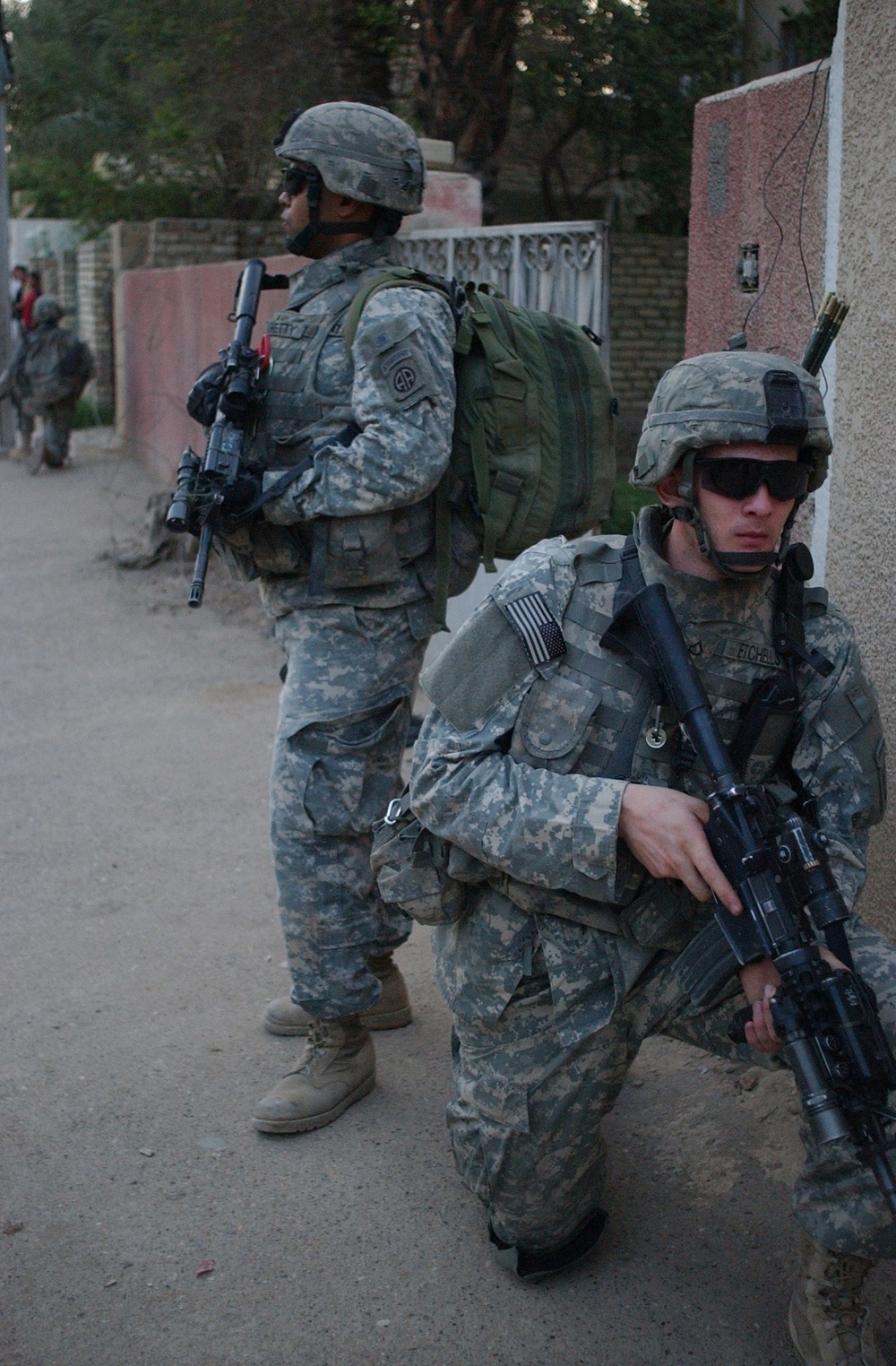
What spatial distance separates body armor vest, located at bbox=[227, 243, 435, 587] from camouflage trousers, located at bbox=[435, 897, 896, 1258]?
3.08 ft

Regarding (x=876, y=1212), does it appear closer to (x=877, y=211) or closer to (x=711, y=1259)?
(x=711, y=1259)

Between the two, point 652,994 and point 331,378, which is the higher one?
point 331,378

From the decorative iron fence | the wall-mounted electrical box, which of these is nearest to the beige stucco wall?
the wall-mounted electrical box

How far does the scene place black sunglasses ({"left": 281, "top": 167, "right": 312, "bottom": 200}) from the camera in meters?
3.20

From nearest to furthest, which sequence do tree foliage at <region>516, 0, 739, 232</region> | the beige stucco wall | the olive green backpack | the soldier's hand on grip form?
the soldier's hand on grip
the beige stucco wall
the olive green backpack
tree foliage at <region>516, 0, 739, 232</region>

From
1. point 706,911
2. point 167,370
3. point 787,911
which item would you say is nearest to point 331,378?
point 706,911

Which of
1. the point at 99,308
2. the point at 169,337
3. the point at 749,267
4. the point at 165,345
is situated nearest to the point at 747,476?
the point at 749,267

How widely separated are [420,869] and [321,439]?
1074 millimetres

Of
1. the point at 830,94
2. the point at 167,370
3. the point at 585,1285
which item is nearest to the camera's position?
the point at 585,1285

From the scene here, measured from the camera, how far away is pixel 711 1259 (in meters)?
2.62

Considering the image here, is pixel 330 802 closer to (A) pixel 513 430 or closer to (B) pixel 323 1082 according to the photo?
(B) pixel 323 1082

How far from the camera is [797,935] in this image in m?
2.04

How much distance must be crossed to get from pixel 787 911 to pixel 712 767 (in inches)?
8.9

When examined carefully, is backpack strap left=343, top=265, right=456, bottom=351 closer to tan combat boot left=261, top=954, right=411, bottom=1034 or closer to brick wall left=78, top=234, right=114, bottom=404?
tan combat boot left=261, top=954, right=411, bottom=1034
